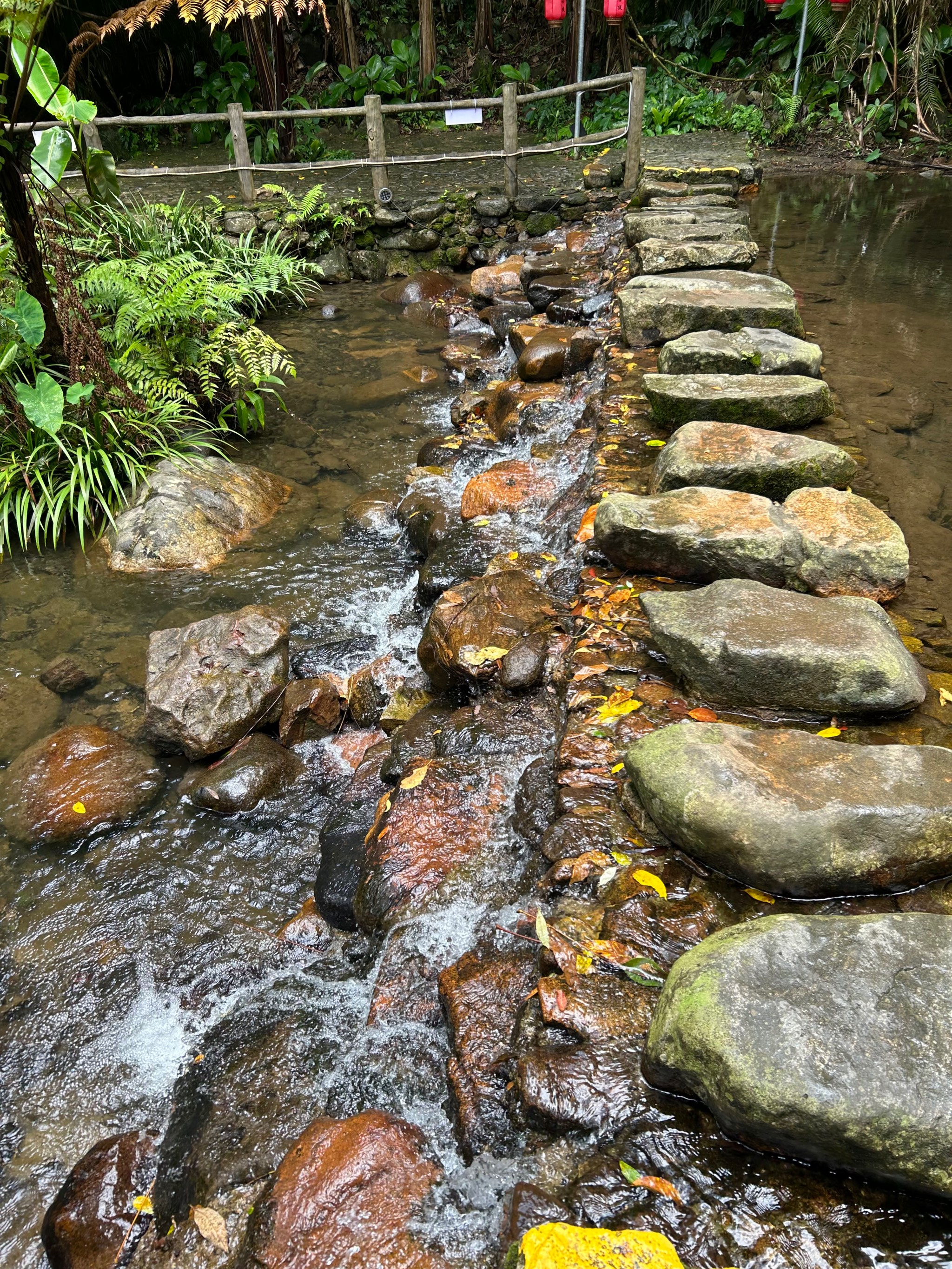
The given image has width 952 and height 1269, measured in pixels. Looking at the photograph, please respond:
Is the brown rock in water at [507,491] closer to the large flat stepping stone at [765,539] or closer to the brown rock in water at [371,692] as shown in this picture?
the brown rock in water at [371,692]

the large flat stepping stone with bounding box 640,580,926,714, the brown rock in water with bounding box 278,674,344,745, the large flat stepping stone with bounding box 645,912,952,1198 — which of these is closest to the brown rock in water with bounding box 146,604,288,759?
the brown rock in water with bounding box 278,674,344,745

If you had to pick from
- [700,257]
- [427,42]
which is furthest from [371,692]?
[427,42]

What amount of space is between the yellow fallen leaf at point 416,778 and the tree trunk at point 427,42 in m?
13.7

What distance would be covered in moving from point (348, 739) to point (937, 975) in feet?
8.91

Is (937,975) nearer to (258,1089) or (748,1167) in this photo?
(748,1167)

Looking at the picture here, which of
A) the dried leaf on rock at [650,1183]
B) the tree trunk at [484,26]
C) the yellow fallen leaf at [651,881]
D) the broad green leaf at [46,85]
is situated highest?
the tree trunk at [484,26]

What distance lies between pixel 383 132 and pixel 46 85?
4971 mm

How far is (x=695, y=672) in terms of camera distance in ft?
7.97

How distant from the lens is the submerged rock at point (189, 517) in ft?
15.9

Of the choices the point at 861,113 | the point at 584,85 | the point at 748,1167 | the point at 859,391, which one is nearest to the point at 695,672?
the point at 748,1167

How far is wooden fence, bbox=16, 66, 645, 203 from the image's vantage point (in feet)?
26.6

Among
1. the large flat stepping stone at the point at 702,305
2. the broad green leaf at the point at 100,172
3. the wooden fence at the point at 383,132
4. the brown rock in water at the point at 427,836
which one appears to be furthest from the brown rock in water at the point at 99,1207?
the wooden fence at the point at 383,132

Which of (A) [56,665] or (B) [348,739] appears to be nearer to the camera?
(B) [348,739]

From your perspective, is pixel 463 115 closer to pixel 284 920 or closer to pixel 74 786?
pixel 74 786
